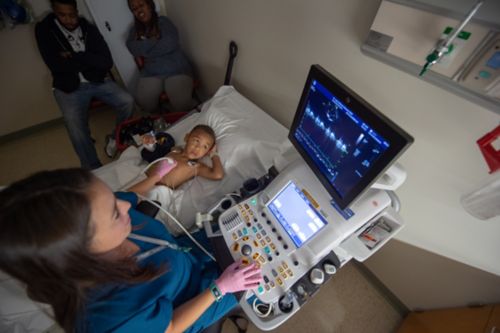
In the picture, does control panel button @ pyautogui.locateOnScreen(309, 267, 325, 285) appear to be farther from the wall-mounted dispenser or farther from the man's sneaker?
the man's sneaker

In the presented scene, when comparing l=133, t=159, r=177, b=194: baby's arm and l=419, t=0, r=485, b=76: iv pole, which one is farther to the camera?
l=133, t=159, r=177, b=194: baby's arm

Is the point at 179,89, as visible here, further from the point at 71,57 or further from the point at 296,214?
the point at 296,214

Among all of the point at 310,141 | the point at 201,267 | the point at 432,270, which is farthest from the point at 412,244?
the point at 201,267

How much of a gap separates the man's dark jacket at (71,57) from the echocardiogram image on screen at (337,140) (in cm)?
207

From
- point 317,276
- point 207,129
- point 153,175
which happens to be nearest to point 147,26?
point 207,129

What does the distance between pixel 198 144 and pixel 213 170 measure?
0.22 m

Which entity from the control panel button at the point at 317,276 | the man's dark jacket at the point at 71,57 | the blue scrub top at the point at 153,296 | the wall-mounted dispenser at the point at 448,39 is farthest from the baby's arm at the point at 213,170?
the man's dark jacket at the point at 71,57

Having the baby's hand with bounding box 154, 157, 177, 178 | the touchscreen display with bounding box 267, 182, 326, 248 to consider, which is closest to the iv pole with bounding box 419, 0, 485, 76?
the touchscreen display with bounding box 267, 182, 326, 248

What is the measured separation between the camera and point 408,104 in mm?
984

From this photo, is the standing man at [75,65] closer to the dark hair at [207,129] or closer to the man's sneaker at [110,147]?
the man's sneaker at [110,147]

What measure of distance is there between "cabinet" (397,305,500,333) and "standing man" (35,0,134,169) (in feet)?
9.38

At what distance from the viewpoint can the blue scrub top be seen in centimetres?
67

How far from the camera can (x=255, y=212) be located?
1045mm

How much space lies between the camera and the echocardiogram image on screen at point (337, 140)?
0.64m
